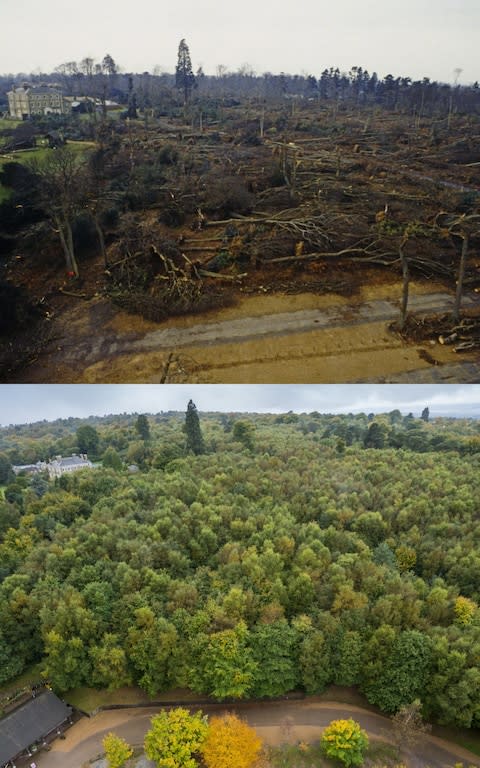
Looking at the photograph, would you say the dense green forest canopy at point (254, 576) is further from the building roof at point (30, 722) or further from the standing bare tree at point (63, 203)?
the standing bare tree at point (63, 203)

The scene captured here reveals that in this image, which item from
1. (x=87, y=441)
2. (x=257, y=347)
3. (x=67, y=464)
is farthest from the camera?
(x=87, y=441)

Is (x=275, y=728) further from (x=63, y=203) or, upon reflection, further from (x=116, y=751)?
(x=63, y=203)

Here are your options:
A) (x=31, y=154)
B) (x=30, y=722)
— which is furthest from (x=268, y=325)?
(x=31, y=154)

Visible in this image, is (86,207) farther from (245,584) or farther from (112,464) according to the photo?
(245,584)

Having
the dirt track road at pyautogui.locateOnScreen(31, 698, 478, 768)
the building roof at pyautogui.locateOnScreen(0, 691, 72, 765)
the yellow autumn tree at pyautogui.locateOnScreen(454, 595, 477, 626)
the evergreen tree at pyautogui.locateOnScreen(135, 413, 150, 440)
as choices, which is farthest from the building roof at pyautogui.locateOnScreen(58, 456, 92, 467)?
the yellow autumn tree at pyautogui.locateOnScreen(454, 595, 477, 626)

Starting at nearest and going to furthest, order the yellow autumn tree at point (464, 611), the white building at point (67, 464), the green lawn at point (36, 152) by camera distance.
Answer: the yellow autumn tree at point (464, 611), the white building at point (67, 464), the green lawn at point (36, 152)

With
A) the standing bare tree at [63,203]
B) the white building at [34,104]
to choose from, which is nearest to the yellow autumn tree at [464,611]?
the standing bare tree at [63,203]
